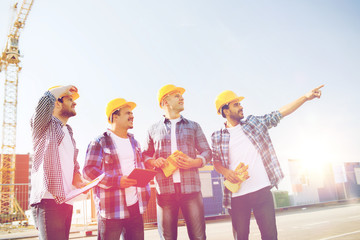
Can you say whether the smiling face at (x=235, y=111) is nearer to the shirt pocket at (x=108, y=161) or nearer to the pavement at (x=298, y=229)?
the shirt pocket at (x=108, y=161)

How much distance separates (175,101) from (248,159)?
3.91ft

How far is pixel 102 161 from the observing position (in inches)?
126

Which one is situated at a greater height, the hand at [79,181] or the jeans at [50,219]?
the hand at [79,181]

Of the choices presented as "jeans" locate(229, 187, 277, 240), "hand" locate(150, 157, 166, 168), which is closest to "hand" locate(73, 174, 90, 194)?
"hand" locate(150, 157, 166, 168)

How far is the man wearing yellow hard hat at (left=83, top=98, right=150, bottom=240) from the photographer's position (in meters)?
2.93

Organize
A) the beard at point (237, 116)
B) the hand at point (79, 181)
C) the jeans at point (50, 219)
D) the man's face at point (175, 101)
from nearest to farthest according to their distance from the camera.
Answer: the jeans at point (50, 219), the hand at point (79, 181), the man's face at point (175, 101), the beard at point (237, 116)

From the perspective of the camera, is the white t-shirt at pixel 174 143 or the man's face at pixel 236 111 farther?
the man's face at pixel 236 111

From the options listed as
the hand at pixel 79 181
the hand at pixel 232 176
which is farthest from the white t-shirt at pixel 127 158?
the hand at pixel 232 176

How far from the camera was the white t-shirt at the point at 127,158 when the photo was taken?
309cm

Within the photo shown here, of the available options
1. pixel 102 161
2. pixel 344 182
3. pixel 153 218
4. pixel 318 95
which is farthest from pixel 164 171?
pixel 344 182

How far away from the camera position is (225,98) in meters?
3.91

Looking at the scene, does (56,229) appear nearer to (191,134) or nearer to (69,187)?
(69,187)

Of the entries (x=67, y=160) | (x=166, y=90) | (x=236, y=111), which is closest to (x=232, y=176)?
(x=236, y=111)

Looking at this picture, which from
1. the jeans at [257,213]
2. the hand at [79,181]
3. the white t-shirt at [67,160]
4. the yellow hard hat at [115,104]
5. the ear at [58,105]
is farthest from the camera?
the yellow hard hat at [115,104]
